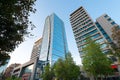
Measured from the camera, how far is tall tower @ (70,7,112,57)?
53.1 metres

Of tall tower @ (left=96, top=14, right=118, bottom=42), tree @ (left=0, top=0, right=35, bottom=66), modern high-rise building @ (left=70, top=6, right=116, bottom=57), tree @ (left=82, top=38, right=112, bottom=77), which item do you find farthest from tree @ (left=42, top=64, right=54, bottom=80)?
tall tower @ (left=96, top=14, right=118, bottom=42)

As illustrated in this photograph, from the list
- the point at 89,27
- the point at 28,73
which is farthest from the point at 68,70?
the point at 28,73

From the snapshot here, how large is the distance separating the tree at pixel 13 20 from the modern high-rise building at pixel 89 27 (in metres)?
43.2

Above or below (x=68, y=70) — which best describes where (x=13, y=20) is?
above

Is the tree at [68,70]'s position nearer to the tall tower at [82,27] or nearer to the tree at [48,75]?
the tree at [48,75]

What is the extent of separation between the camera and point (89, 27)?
5747cm

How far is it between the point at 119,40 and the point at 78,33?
149ft

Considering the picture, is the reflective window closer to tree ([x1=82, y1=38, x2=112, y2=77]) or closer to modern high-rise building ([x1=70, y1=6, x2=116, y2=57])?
modern high-rise building ([x1=70, y1=6, x2=116, y2=57])

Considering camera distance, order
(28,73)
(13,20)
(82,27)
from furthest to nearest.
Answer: (28,73) → (82,27) → (13,20)

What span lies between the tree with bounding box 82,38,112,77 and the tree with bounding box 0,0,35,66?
1574 centimetres

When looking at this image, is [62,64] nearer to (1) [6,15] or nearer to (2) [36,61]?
(1) [6,15]

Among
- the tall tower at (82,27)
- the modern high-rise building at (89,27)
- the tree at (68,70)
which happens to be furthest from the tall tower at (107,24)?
the tree at (68,70)

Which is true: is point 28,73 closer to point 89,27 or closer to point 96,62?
point 89,27

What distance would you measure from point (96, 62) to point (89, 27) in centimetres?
3996
